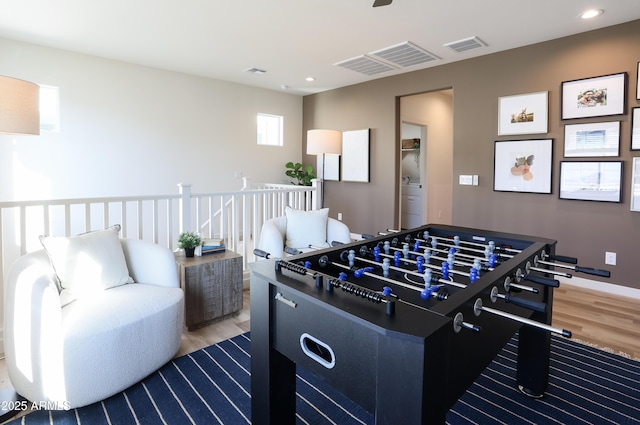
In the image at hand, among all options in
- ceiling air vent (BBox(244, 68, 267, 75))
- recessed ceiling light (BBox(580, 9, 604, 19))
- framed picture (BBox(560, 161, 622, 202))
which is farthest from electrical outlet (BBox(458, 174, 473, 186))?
ceiling air vent (BBox(244, 68, 267, 75))

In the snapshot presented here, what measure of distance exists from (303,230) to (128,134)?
118 inches

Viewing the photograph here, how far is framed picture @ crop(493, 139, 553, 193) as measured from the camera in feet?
12.8

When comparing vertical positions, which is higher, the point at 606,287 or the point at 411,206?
the point at 411,206

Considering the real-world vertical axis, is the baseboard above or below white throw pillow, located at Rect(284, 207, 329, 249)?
below

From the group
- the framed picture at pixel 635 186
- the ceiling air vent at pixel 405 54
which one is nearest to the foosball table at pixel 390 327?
the framed picture at pixel 635 186

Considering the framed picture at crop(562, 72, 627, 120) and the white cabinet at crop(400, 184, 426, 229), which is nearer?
the framed picture at crop(562, 72, 627, 120)

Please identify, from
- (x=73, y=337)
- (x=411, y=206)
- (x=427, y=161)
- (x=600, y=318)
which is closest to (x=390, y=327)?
(x=73, y=337)

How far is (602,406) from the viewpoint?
72.2 inches

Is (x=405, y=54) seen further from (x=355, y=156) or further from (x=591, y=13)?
(x=355, y=156)

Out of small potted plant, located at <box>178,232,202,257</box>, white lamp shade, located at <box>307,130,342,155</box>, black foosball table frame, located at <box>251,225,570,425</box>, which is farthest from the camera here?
white lamp shade, located at <box>307,130,342,155</box>

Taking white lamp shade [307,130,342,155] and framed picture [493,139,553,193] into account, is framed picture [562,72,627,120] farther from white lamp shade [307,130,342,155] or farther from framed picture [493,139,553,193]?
white lamp shade [307,130,342,155]

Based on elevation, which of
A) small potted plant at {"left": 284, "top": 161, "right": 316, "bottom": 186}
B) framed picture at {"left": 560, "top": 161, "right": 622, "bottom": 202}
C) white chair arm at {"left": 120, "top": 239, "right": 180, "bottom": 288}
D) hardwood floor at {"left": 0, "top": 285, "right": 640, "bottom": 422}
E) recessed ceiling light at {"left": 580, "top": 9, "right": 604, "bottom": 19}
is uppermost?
recessed ceiling light at {"left": 580, "top": 9, "right": 604, "bottom": 19}

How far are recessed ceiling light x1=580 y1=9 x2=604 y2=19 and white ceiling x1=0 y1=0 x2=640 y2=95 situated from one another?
5 cm

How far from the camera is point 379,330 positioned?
0.89 m
